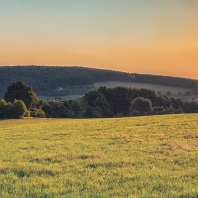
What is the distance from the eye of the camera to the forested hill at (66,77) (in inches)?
4774

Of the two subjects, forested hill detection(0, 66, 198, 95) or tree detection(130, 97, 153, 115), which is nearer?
tree detection(130, 97, 153, 115)

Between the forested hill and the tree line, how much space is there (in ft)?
76.3

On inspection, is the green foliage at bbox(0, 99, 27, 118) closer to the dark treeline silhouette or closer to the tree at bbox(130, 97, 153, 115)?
the dark treeline silhouette

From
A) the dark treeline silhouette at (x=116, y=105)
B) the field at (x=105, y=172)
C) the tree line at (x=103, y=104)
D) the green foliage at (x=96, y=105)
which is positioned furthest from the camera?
the green foliage at (x=96, y=105)

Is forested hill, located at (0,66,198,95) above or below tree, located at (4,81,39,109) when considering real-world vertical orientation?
above

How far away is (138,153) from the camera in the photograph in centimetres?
1276

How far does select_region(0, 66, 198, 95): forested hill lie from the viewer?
12125cm

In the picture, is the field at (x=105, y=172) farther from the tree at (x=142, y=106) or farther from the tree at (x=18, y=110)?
the tree at (x=142, y=106)

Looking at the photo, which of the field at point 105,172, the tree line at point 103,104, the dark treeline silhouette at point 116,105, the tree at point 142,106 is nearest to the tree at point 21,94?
the tree line at point 103,104

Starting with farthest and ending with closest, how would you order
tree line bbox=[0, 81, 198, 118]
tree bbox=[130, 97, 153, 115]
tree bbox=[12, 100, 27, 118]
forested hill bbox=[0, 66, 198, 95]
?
forested hill bbox=[0, 66, 198, 95], tree bbox=[130, 97, 153, 115], tree line bbox=[0, 81, 198, 118], tree bbox=[12, 100, 27, 118]

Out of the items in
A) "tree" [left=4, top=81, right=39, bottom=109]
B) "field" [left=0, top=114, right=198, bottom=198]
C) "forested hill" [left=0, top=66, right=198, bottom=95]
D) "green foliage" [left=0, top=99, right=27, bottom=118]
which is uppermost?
"forested hill" [left=0, top=66, right=198, bottom=95]

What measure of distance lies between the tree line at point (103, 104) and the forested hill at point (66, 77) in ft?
76.3

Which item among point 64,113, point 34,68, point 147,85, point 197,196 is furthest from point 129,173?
point 34,68

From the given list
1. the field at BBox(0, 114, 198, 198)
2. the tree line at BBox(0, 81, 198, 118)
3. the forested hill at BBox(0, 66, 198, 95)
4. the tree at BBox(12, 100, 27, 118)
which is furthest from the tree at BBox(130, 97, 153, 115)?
the field at BBox(0, 114, 198, 198)
